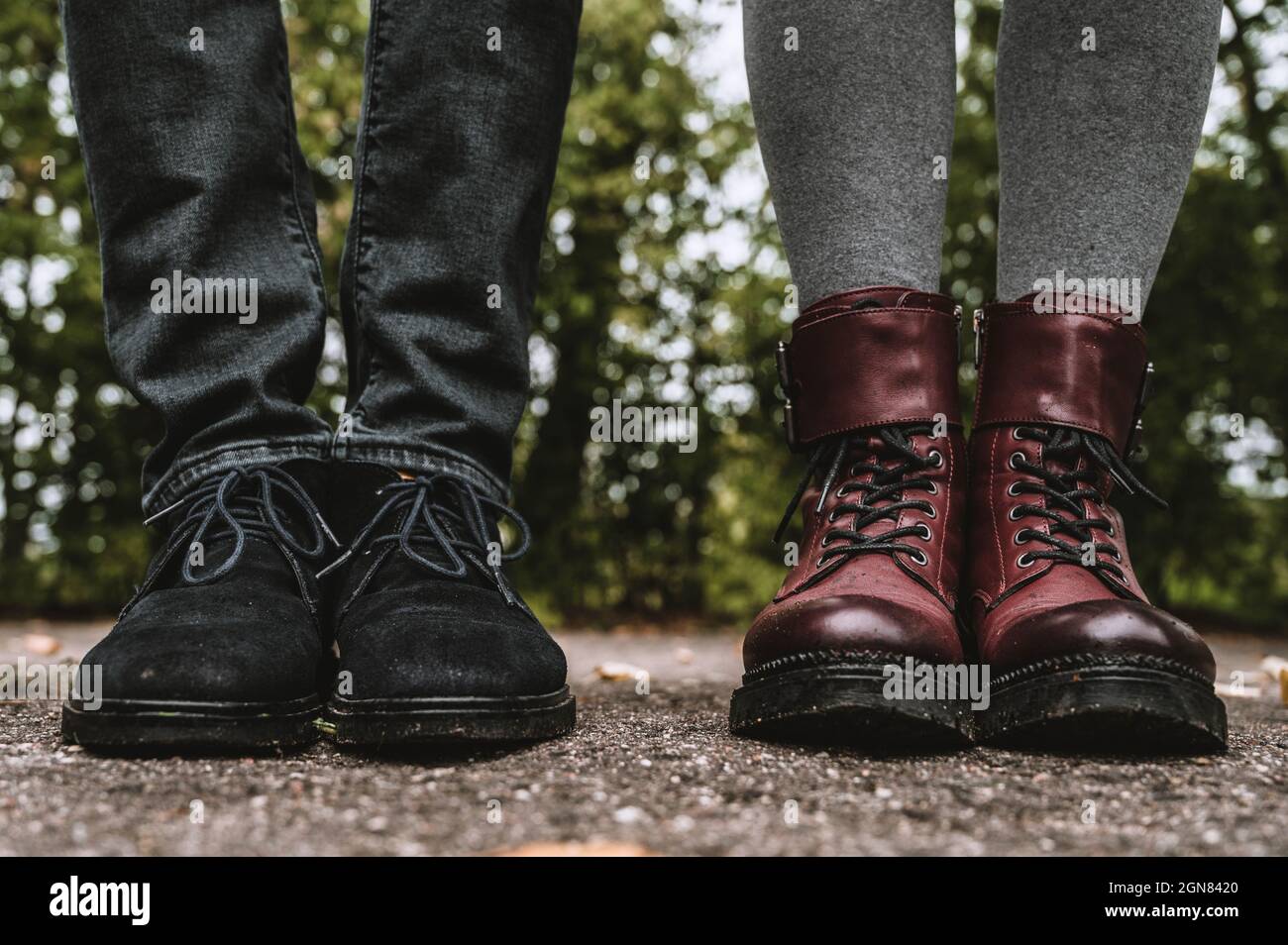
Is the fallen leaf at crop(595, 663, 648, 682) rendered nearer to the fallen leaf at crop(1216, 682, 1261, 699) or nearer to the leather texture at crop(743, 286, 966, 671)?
the leather texture at crop(743, 286, 966, 671)

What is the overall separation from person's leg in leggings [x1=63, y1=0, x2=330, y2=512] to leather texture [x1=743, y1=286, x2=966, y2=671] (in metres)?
0.59

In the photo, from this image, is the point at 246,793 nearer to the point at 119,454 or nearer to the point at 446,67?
the point at 446,67

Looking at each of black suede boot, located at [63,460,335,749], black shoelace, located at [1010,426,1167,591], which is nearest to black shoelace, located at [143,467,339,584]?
black suede boot, located at [63,460,335,749]

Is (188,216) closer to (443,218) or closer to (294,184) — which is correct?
(294,184)

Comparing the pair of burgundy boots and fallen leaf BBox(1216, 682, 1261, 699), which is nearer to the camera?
the pair of burgundy boots

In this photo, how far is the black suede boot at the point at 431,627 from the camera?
36.2 inches

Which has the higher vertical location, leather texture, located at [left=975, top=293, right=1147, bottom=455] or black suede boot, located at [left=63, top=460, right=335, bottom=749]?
leather texture, located at [left=975, top=293, right=1147, bottom=455]

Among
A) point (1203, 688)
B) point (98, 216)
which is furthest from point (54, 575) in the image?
point (1203, 688)

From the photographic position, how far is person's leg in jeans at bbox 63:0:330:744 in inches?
42.9

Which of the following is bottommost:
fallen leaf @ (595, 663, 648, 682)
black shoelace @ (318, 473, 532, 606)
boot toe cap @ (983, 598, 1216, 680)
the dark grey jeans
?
fallen leaf @ (595, 663, 648, 682)

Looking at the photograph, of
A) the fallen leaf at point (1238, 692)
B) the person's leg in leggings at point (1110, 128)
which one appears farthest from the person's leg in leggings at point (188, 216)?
the fallen leaf at point (1238, 692)

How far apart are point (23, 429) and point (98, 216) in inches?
121

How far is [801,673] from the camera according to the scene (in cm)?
97

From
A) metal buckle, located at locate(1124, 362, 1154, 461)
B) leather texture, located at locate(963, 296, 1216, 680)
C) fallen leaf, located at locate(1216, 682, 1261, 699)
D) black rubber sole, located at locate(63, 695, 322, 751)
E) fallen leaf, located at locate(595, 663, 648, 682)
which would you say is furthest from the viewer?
fallen leaf, located at locate(595, 663, 648, 682)
